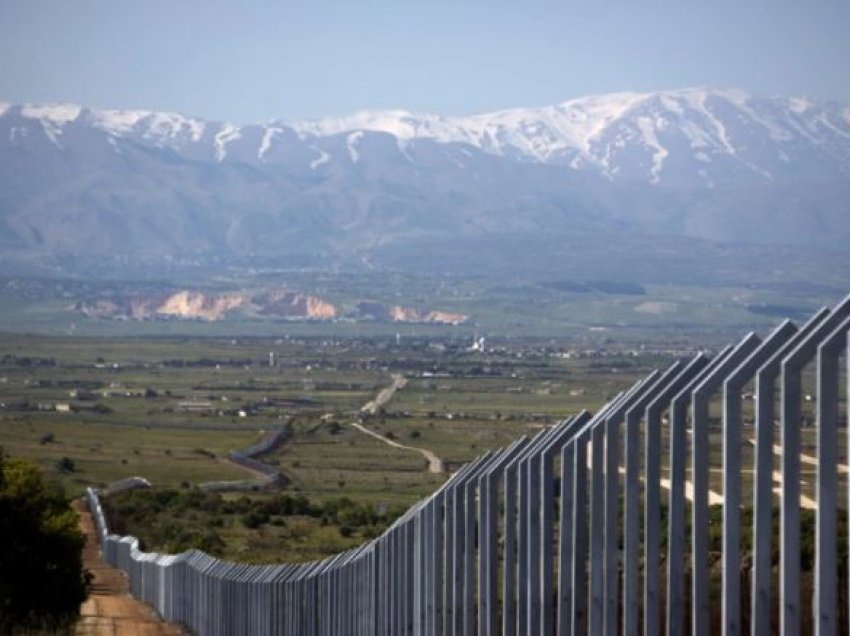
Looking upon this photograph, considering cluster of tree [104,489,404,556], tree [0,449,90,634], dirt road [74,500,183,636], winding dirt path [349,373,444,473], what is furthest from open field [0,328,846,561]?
tree [0,449,90,634]

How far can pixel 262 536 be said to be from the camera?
52156 mm

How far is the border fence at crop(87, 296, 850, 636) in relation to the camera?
7.05 m

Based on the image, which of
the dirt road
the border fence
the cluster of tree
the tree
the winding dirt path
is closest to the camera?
the border fence

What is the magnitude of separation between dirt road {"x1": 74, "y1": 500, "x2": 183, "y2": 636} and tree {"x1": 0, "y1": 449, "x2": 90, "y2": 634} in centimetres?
44

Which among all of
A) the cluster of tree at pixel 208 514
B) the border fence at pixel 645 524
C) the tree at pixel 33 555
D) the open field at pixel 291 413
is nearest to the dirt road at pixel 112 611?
the tree at pixel 33 555

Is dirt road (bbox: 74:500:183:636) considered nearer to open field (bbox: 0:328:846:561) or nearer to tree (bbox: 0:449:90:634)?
tree (bbox: 0:449:90:634)

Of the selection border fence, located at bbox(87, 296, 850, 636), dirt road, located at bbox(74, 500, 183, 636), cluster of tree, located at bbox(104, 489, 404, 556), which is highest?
border fence, located at bbox(87, 296, 850, 636)

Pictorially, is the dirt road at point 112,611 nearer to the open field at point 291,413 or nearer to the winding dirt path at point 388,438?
the open field at point 291,413

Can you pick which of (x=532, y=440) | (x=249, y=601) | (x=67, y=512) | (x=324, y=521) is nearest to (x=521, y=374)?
(x=324, y=521)

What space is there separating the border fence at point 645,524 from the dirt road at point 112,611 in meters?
12.3

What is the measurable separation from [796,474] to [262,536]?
150ft

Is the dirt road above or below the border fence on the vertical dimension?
below

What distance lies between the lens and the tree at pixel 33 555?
1096 inches

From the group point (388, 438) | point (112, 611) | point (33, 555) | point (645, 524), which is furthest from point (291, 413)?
point (645, 524)
